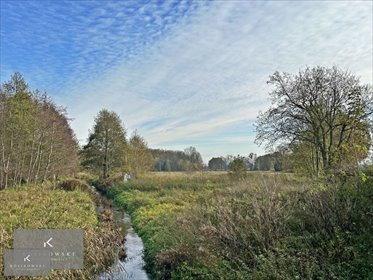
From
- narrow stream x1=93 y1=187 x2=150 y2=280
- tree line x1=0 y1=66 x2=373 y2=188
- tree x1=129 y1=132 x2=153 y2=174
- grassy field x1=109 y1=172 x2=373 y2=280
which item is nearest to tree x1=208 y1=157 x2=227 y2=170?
tree x1=129 y1=132 x2=153 y2=174

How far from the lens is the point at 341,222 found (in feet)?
28.3

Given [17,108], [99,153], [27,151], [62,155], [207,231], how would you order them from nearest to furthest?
1. [207,231]
2. [17,108]
3. [27,151]
4. [62,155]
5. [99,153]

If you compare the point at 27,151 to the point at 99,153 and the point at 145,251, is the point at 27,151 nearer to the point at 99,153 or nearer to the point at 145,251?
the point at 99,153

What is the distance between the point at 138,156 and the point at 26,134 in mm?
22015

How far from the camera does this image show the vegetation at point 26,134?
25.2m

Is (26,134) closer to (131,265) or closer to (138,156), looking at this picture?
(131,265)

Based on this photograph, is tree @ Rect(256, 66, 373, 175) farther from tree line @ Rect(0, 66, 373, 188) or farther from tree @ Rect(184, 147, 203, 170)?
tree @ Rect(184, 147, 203, 170)

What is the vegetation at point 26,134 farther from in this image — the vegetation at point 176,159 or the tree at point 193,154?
the tree at point 193,154

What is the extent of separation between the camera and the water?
10.0m

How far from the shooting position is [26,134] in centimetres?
2677

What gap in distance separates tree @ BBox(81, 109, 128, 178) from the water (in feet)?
100

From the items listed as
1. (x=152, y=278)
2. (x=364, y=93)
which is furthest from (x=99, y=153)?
(x=152, y=278)

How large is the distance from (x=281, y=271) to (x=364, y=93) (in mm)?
22710

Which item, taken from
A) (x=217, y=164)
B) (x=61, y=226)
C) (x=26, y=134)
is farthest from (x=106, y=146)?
(x=217, y=164)
